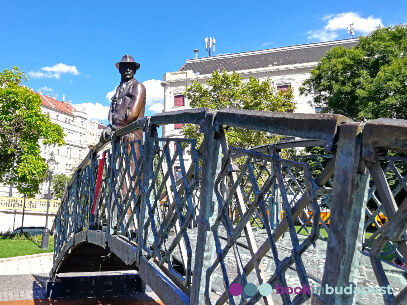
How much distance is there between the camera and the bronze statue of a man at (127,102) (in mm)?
5596

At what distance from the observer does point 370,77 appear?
1716 centimetres

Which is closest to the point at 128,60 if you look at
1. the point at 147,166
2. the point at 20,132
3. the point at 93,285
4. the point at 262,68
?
the point at 147,166

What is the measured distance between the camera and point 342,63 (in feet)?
61.4

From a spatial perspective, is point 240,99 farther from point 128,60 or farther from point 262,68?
point 262,68

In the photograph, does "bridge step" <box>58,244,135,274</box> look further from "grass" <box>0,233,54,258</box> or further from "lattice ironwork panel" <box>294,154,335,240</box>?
"grass" <box>0,233,54,258</box>

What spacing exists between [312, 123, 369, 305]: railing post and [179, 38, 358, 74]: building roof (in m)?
39.2

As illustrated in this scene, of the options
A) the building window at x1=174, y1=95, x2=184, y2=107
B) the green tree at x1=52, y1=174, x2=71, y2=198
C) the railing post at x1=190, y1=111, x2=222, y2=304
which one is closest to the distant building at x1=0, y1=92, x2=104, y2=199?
the green tree at x1=52, y1=174, x2=71, y2=198

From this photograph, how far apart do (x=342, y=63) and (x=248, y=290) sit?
18.7m

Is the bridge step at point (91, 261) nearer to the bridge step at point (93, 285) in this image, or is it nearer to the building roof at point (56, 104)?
the bridge step at point (93, 285)

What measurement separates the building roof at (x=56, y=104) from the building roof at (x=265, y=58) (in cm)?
3503

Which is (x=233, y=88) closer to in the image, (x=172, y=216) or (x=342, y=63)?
(x=342, y=63)

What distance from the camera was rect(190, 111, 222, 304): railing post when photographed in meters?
2.47

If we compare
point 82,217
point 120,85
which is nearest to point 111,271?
point 82,217

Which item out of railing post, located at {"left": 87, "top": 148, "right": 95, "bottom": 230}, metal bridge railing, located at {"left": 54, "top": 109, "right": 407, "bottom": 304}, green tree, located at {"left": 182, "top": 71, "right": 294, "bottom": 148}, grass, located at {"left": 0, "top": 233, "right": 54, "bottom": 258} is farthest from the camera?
green tree, located at {"left": 182, "top": 71, "right": 294, "bottom": 148}
